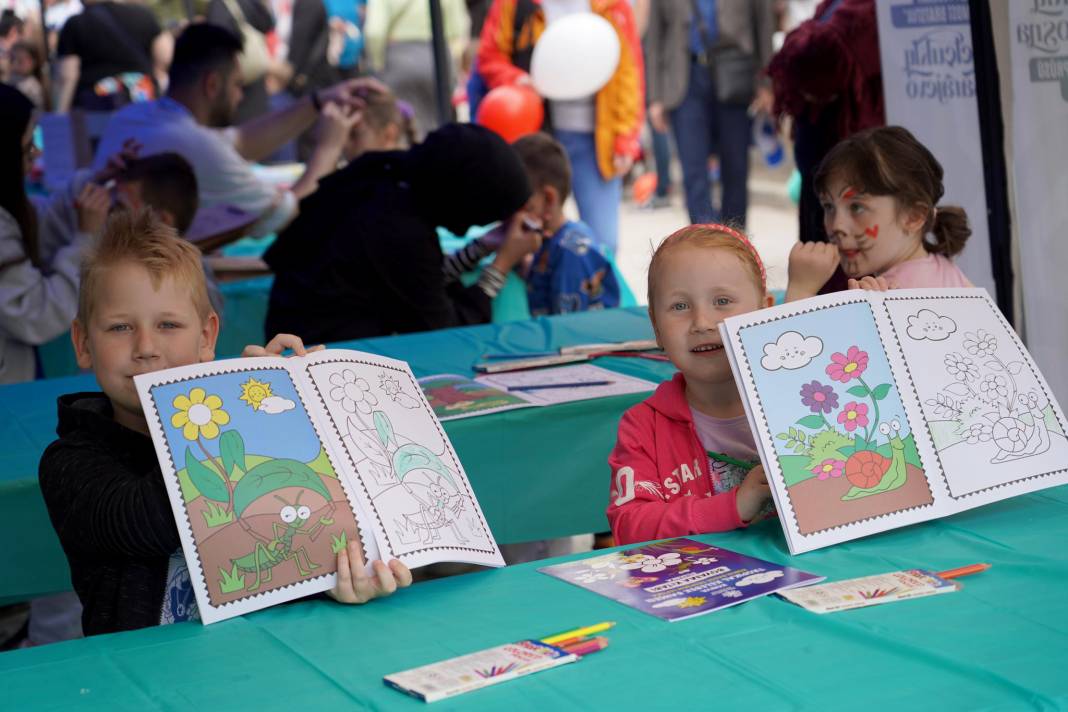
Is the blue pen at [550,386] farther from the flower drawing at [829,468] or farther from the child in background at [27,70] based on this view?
the child in background at [27,70]

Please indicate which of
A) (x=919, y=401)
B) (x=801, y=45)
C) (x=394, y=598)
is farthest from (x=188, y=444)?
(x=801, y=45)

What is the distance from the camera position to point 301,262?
3893 millimetres

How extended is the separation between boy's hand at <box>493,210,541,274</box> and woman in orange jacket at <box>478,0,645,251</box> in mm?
1562

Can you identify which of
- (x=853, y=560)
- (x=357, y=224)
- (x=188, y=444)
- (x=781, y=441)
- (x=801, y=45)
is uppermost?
(x=801, y=45)

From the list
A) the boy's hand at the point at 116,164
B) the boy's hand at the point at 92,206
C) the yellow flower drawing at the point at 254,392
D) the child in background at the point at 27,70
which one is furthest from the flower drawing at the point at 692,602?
the child in background at the point at 27,70

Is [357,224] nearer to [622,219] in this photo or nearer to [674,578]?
[674,578]

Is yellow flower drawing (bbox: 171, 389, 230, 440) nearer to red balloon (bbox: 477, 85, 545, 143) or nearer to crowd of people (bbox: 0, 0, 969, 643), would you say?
crowd of people (bbox: 0, 0, 969, 643)

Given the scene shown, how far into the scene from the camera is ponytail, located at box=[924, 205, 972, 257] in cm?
282

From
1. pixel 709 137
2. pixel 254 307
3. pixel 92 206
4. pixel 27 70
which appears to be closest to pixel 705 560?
pixel 92 206

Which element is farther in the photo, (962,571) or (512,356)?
(512,356)

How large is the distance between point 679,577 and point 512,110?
432 centimetres

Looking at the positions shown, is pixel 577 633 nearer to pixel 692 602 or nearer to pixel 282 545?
pixel 692 602

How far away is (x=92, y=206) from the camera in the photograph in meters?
4.07

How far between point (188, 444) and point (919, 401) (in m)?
0.99
